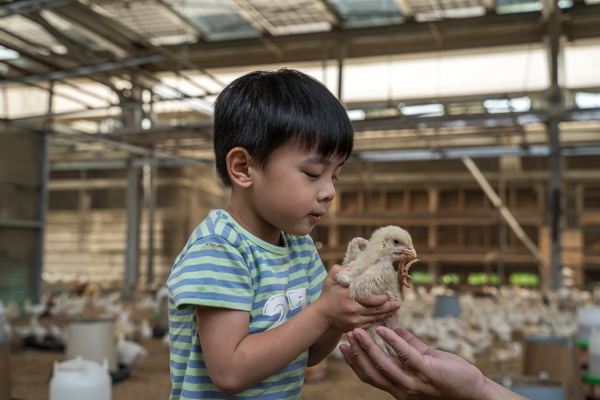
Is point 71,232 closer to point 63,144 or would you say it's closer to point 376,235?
point 63,144

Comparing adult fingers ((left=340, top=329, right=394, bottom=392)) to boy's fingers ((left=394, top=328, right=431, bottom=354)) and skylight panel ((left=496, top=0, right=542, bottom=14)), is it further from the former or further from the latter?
skylight panel ((left=496, top=0, right=542, bottom=14))

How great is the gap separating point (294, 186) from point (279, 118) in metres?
0.12

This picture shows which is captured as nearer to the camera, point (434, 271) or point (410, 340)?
point (410, 340)

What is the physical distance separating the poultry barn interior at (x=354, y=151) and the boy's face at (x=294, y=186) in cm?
315

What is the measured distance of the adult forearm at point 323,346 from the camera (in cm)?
108

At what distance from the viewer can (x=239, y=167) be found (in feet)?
3.10

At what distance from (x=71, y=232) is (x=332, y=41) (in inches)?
208

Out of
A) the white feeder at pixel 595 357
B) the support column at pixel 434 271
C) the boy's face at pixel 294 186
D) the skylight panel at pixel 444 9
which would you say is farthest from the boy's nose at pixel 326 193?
the support column at pixel 434 271

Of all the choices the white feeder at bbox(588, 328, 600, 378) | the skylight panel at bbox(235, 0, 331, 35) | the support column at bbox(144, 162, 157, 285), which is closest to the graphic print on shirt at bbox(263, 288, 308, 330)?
the white feeder at bbox(588, 328, 600, 378)

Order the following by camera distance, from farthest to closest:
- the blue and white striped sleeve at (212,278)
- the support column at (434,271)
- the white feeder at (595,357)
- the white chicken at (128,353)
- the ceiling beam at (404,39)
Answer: the support column at (434,271), the ceiling beam at (404,39), the white chicken at (128,353), the white feeder at (595,357), the blue and white striped sleeve at (212,278)

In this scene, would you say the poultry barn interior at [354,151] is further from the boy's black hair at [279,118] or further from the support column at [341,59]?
the boy's black hair at [279,118]

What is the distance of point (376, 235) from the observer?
3.32 ft

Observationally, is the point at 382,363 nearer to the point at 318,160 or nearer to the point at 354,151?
the point at 318,160

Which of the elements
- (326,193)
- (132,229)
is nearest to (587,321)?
(326,193)
